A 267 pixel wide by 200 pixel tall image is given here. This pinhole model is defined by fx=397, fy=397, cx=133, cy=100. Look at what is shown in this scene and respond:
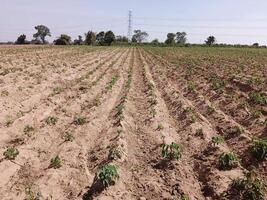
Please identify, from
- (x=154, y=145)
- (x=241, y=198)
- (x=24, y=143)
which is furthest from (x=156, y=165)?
(x=24, y=143)

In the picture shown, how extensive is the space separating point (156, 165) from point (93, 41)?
→ 123114mm

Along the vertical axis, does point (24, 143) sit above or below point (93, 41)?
above

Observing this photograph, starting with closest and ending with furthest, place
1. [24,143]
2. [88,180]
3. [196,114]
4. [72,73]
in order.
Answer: [88,180], [24,143], [196,114], [72,73]

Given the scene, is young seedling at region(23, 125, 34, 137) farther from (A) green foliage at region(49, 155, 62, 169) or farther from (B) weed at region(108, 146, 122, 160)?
(B) weed at region(108, 146, 122, 160)

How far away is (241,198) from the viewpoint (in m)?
7.59

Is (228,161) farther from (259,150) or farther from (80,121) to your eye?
(80,121)

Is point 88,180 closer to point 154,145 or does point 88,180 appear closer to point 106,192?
point 106,192

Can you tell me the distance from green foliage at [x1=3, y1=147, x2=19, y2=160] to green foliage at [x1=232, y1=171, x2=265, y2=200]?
16.7 feet

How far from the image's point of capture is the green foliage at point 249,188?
7.54m

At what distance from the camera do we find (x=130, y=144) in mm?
10820

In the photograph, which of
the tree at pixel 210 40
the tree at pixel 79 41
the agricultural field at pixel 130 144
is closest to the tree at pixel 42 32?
the tree at pixel 79 41

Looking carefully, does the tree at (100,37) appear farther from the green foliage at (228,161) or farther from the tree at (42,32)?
the green foliage at (228,161)

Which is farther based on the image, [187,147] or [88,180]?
[187,147]

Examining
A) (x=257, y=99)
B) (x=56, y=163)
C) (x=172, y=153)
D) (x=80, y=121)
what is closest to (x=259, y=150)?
(x=172, y=153)
